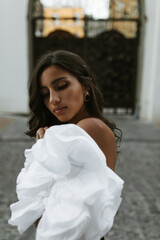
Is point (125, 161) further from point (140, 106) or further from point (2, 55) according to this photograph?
point (2, 55)

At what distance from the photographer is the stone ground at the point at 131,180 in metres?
2.30

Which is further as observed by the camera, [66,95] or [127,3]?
[127,3]

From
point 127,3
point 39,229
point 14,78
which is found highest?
point 127,3

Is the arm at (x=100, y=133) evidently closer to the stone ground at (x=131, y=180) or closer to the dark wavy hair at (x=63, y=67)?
the dark wavy hair at (x=63, y=67)

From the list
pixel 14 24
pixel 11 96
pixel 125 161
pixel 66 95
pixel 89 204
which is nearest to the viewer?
pixel 89 204

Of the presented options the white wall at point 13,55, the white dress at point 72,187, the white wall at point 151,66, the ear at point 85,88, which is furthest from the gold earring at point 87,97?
the white wall at point 13,55

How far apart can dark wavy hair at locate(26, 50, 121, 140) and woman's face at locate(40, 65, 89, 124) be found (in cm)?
3

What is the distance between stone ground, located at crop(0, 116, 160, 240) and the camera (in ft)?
7.54

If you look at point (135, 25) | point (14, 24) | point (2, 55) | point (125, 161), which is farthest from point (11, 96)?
point (125, 161)

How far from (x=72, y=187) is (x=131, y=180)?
2520mm

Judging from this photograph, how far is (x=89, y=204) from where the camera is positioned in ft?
3.19

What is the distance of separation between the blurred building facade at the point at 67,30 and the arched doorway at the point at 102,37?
3 centimetres

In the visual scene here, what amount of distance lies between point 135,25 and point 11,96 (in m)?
3.98

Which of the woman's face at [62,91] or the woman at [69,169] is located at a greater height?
the woman's face at [62,91]
